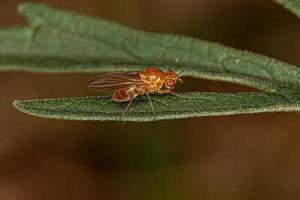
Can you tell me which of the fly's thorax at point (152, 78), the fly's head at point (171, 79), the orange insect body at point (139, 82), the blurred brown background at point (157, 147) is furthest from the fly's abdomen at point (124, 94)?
the blurred brown background at point (157, 147)

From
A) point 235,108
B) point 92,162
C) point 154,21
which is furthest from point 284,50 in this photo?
point 235,108

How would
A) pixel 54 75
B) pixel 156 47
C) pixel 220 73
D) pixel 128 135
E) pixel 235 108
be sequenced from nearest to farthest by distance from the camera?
pixel 235 108 → pixel 220 73 → pixel 156 47 → pixel 128 135 → pixel 54 75

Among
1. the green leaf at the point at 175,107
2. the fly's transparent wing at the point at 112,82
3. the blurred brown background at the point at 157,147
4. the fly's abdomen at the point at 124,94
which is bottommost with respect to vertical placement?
the green leaf at the point at 175,107

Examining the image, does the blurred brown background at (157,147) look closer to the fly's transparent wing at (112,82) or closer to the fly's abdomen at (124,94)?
the fly's transparent wing at (112,82)

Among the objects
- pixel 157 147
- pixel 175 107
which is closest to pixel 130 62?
pixel 175 107

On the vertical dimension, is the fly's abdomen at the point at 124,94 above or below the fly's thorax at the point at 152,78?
below

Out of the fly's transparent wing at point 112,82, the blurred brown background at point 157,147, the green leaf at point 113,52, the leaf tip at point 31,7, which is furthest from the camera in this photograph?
the blurred brown background at point 157,147

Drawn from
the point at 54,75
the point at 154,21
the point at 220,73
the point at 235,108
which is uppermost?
the point at 154,21

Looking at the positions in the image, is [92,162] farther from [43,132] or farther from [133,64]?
[133,64]

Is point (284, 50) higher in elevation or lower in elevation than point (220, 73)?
higher
